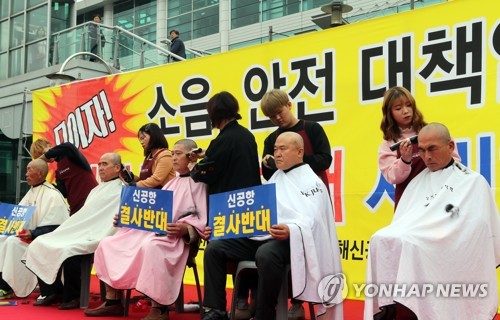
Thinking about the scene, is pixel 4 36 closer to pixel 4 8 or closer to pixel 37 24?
pixel 4 8

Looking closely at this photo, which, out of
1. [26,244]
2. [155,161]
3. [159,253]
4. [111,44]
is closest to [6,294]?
[26,244]

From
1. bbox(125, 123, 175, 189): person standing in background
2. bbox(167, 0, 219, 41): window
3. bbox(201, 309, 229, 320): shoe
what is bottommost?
bbox(201, 309, 229, 320): shoe

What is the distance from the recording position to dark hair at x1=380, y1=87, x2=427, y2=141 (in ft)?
10.3

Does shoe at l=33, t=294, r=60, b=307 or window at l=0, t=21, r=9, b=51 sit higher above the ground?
window at l=0, t=21, r=9, b=51

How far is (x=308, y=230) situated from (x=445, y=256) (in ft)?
2.34

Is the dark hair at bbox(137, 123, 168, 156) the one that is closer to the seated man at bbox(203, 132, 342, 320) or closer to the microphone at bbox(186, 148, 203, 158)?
the microphone at bbox(186, 148, 203, 158)

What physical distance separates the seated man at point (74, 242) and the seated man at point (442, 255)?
2.43m

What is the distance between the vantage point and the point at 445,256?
8.40ft

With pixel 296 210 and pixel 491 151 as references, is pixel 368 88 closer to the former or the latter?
pixel 491 151

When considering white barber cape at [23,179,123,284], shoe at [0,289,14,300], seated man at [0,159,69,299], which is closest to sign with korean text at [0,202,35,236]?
seated man at [0,159,69,299]

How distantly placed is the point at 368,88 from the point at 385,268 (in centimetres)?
201

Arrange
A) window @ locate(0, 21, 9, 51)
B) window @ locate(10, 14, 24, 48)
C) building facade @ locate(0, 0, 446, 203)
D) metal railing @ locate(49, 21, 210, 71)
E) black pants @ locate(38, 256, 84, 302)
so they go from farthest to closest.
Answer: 1. window @ locate(0, 21, 9, 51)
2. window @ locate(10, 14, 24, 48)
3. metal railing @ locate(49, 21, 210, 71)
4. building facade @ locate(0, 0, 446, 203)
5. black pants @ locate(38, 256, 84, 302)

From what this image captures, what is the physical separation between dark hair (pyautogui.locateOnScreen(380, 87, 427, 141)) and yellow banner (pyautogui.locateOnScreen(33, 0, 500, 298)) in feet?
3.06

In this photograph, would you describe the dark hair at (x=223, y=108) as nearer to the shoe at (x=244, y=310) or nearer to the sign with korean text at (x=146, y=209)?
the sign with korean text at (x=146, y=209)
